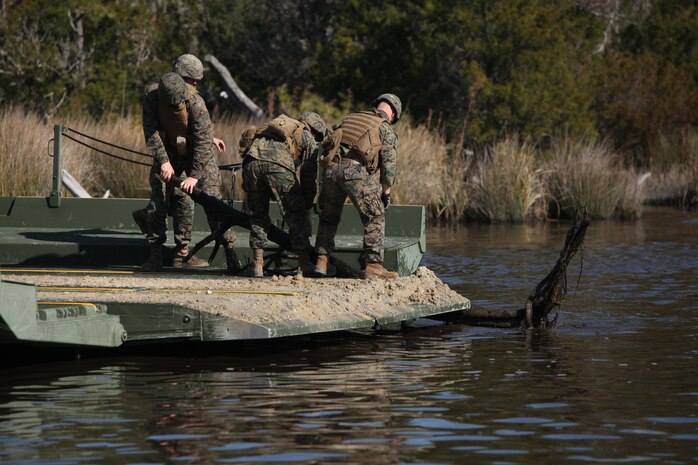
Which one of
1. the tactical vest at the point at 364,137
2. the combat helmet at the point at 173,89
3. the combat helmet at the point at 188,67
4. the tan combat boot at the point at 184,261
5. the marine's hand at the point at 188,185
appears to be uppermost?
the combat helmet at the point at 188,67

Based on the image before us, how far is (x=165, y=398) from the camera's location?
9586mm

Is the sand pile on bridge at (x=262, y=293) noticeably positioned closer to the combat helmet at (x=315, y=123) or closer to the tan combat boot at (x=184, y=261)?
the tan combat boot at (x=184, y=261)

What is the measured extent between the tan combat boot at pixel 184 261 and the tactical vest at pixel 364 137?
188 cm

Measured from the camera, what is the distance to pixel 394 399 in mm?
9492

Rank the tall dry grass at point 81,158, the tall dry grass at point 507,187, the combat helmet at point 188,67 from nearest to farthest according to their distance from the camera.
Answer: the combat helmet at point 188,67 < the tall dry grass at point 81,158 < the tall dry grass at point 507,187

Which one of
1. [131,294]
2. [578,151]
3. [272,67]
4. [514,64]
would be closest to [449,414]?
[131,294]

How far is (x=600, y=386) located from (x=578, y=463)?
7.81ft

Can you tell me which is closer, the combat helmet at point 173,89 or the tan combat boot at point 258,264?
the combat helmet at point 173,89

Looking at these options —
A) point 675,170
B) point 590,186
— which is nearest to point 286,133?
point 590,186

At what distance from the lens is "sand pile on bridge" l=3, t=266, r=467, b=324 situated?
1109cm

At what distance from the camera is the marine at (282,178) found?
491 inches

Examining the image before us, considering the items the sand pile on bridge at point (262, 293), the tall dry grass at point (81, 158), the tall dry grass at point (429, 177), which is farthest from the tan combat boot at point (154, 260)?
the tall dry grass at point (429, 177)

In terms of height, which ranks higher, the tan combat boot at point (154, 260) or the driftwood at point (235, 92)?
the driftwood at point (235, 92)

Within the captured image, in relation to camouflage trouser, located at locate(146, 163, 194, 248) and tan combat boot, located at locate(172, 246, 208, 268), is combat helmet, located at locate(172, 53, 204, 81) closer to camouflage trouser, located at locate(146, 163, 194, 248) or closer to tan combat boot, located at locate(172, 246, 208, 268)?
camouflage trouser, located at locate(146, 163, 194, 248)
